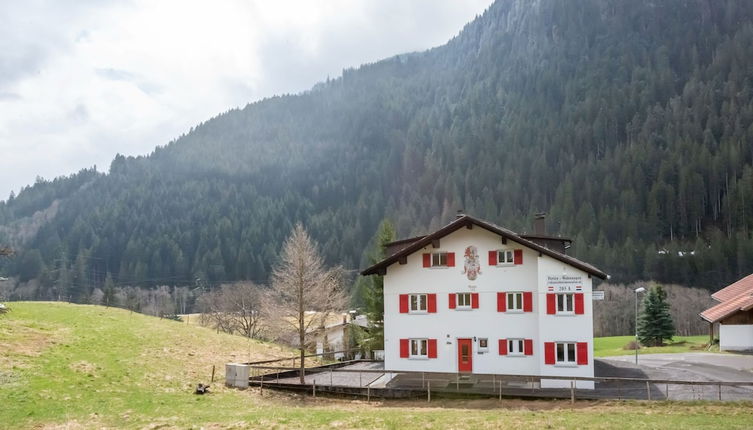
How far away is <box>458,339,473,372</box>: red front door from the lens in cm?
3609

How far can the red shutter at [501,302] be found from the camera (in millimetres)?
35938

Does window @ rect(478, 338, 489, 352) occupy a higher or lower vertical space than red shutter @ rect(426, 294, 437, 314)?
lower

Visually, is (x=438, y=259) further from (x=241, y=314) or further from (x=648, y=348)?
(x=241, y=314)

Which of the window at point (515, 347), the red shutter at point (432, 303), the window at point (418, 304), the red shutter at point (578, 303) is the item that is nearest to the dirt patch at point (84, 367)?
the window at point (418, 304)

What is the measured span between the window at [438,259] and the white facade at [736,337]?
30413mm

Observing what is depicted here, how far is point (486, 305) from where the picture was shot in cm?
3625

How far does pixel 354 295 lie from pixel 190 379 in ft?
211

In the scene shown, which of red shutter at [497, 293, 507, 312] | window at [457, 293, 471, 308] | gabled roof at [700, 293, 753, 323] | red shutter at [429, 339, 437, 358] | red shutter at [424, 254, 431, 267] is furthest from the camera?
gabled roof at [700, 293, 753, 323]

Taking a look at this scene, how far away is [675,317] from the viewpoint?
289ft

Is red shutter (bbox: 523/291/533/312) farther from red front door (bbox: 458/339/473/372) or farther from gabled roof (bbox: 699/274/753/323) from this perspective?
gabled roof (bbox: 699/274/753/323)

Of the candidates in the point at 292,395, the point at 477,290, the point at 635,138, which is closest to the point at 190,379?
the point at 292,395

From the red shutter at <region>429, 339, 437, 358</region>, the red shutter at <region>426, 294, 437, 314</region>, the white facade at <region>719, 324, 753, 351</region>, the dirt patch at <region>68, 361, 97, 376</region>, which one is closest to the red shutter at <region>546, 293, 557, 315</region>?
the red shutter at <region>426, 294, 437, 314</region>

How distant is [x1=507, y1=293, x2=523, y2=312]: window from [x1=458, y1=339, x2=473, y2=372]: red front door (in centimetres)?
332

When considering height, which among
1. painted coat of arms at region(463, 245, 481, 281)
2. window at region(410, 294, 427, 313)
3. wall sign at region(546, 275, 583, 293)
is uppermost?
painted coat of arms at region(463, 245, 481, 281)
